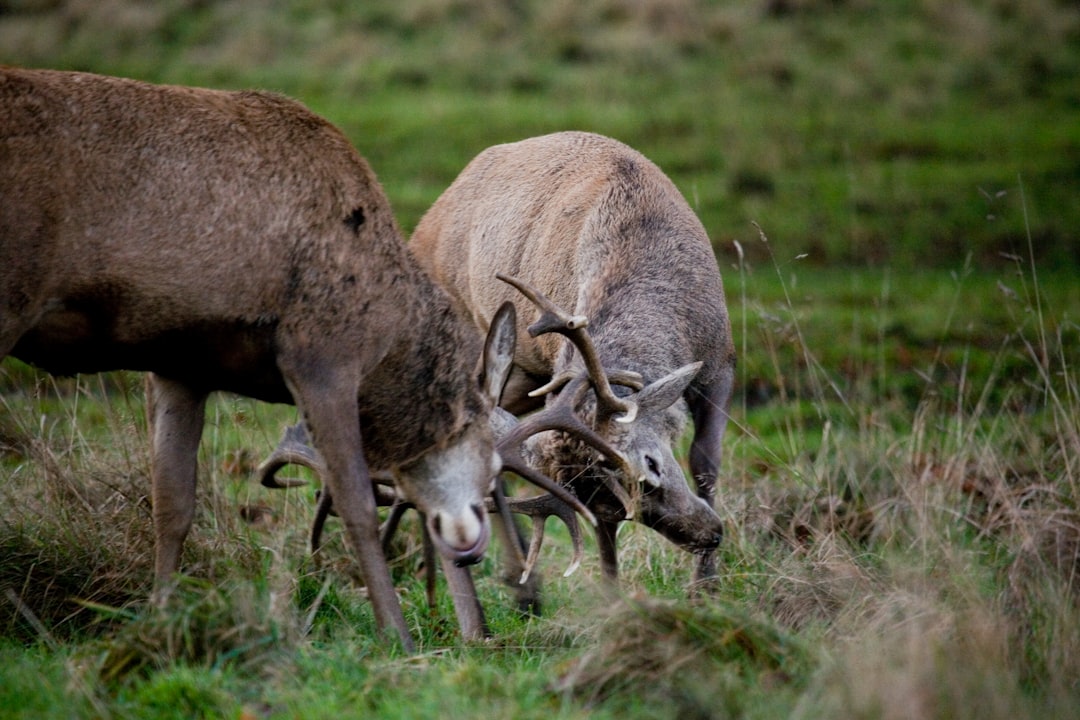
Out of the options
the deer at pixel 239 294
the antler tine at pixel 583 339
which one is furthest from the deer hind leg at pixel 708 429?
the deer at pixel 239 294

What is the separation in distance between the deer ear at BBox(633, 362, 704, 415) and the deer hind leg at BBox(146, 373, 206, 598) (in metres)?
2.19

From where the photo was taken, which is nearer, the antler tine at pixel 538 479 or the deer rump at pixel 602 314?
the antler tine at pixel 538 479

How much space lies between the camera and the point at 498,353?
6.34 meters

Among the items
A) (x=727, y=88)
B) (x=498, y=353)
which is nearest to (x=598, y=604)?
(x=498, y=353)

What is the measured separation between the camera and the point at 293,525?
7.51 metres

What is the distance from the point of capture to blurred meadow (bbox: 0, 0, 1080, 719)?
15.6 feet

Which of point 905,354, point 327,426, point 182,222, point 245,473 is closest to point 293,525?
point 245,473

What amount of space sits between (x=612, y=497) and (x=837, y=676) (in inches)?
87.5

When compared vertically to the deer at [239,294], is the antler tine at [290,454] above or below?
below

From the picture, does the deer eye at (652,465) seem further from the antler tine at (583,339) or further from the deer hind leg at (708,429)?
the deer hind leg at (708,429)

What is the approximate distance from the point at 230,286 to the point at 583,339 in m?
1.80

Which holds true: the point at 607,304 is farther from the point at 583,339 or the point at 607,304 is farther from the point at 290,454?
the point at 290,454

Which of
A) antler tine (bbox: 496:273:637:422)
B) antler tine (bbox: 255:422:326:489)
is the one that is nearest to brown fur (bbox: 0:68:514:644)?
antler tine (bbox: 496:273:637:422)

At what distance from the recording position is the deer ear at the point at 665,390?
6.73 m
